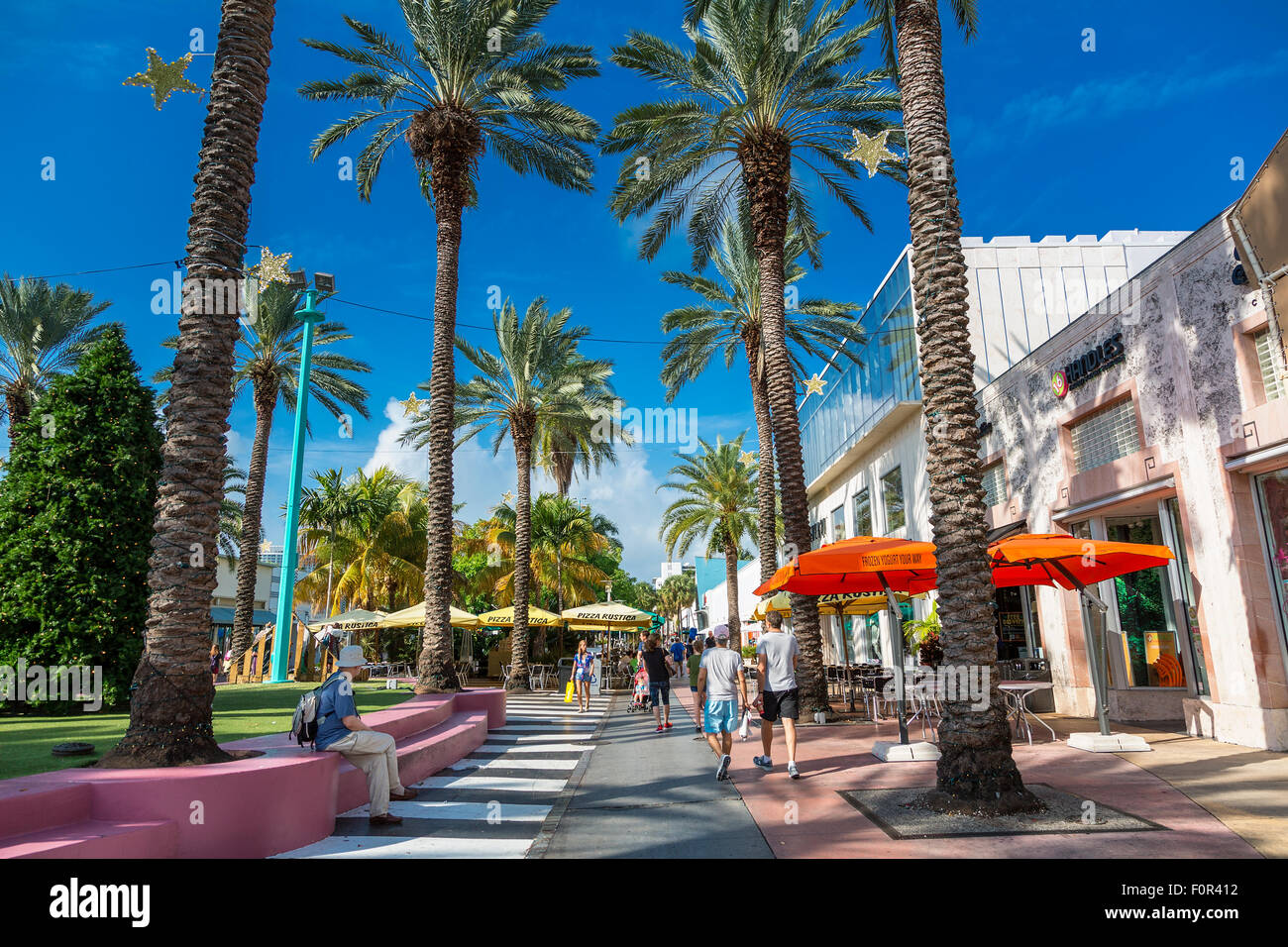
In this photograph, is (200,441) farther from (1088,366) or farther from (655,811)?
(1088,366)

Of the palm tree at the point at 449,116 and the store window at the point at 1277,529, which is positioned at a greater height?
the palm tree at the point at 449,116

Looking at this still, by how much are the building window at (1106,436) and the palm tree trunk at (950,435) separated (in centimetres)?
624

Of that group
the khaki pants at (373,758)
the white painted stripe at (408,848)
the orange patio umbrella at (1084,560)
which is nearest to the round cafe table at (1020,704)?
the orange patio umbrella at (1084,560)

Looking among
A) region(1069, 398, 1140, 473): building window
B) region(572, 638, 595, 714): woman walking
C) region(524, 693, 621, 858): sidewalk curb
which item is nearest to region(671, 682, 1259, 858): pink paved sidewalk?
region(524, 693, 621, 858): sidewalk curb

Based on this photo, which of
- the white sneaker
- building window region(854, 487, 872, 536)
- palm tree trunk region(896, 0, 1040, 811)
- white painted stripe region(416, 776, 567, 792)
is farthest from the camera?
building window region(854, 487, 872, 536)

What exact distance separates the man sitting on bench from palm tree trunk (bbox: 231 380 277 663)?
2130cm

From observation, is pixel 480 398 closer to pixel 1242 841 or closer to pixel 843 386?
pixel 843 386

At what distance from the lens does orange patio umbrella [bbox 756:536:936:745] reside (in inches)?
392

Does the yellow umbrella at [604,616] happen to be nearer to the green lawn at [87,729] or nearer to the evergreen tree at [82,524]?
the green lawn at [87,729]

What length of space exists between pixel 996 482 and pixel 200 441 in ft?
51.4

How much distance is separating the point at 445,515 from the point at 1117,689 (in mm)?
12544

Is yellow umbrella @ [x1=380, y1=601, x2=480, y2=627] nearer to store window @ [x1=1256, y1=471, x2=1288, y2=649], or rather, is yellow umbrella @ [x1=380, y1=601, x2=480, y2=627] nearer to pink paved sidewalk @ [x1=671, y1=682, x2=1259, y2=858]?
pink paved sidewalk @ [x1=671, y1=682, x2=1259, y2=858]

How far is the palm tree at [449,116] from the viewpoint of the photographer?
590 inches
